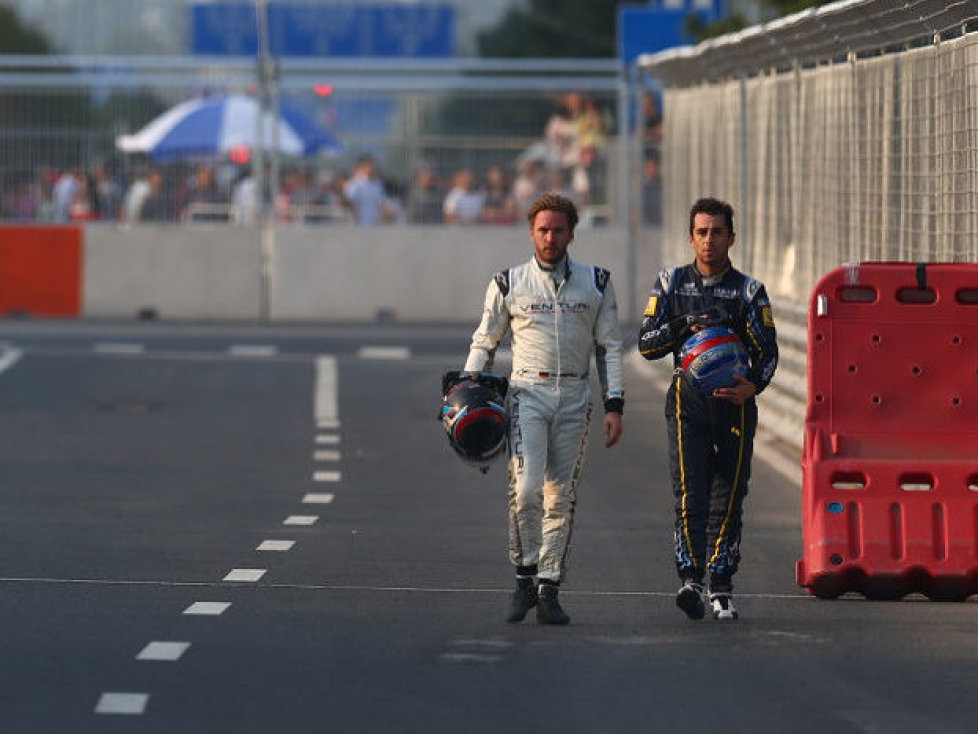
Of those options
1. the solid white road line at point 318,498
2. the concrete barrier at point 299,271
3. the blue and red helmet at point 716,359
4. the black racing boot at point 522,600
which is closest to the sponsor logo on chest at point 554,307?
the blue and red helmet at point 716,359

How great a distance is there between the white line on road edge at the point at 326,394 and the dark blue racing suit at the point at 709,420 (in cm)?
901

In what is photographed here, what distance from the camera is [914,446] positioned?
1116 centimetres

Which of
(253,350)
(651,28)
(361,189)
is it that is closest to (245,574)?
(253,350)

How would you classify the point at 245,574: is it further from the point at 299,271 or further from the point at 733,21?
the point at 299,271

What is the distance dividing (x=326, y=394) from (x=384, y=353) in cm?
459

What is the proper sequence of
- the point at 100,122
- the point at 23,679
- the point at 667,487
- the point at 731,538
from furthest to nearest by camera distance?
1. the point at 100,122
2. the point at 667,487
3. the point at 731,538
4. the point at 23,679

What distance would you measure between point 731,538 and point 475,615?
3.66ft

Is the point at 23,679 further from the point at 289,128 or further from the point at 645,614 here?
the point at 289,128

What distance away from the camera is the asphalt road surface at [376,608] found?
8.31 m

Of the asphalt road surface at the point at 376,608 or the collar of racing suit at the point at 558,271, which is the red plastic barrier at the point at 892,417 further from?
the collar of racing suit at the point at 558,271

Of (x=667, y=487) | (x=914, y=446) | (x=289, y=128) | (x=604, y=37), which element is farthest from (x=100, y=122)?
(x=604, y=37)

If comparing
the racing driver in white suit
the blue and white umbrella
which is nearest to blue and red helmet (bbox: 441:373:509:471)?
the racing driver in white suit

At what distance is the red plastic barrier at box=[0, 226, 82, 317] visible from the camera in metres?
32.2

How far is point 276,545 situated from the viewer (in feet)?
41.9
